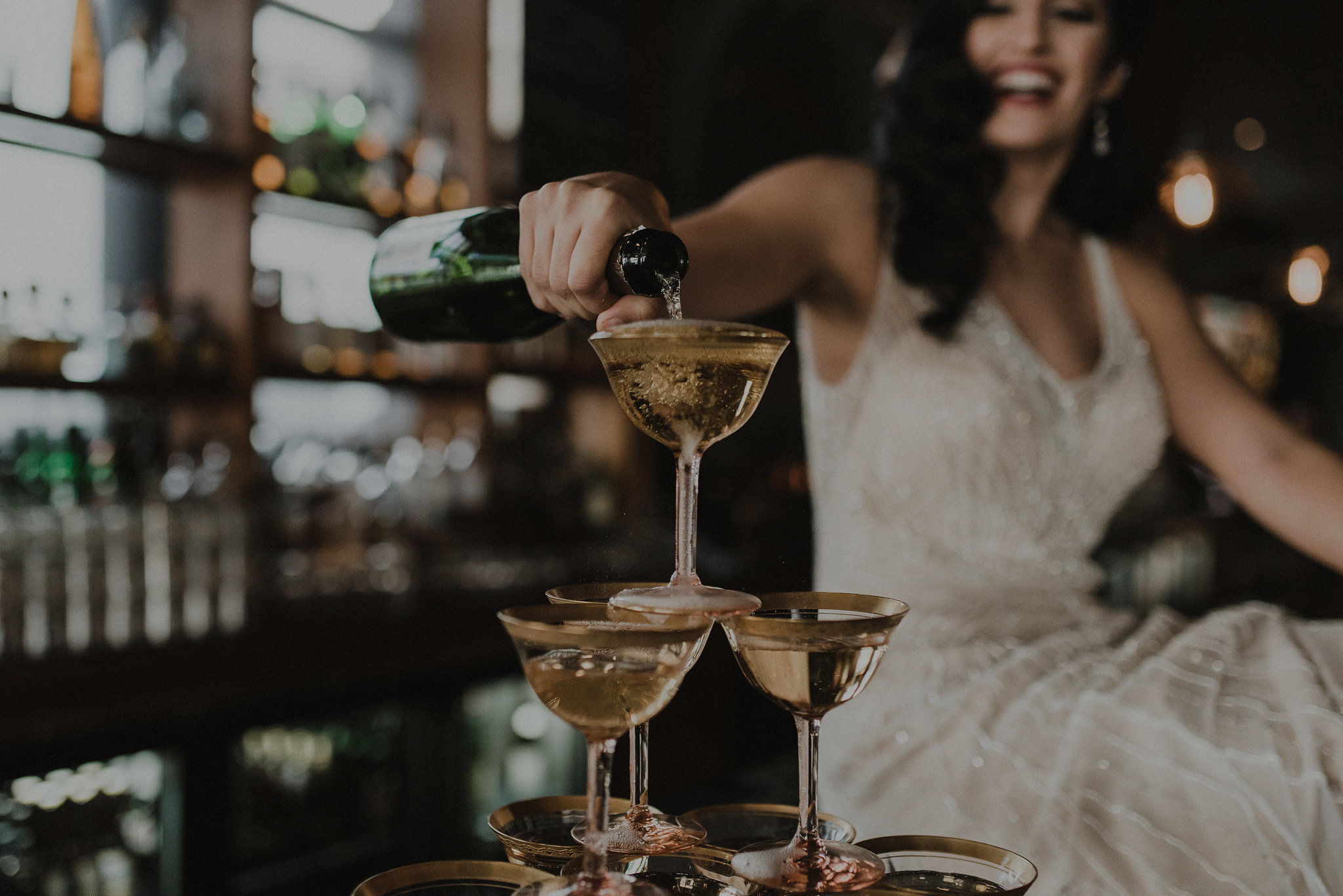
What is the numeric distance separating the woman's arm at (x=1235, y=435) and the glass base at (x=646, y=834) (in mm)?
1215

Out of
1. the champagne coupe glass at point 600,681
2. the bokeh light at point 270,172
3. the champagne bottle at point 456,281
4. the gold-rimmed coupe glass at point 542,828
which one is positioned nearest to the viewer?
the champagne coupe glass at point 600,681

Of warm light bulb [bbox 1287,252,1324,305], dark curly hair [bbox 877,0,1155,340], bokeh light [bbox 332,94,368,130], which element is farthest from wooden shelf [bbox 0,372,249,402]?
warm light bulb [bbox 1287,252,1324,305]

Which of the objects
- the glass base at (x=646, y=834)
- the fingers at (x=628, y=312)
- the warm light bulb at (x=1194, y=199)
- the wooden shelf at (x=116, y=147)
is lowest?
the glass base at (x=646, y=834)

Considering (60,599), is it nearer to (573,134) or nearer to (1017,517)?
(1017,517)

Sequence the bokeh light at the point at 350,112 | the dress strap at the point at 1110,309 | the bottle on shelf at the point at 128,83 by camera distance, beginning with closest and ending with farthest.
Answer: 1. the dress strap at the point at 1110,309
2. the bottle on shelf at the point at 128,83
3. the bokeh light at the point at 350,112

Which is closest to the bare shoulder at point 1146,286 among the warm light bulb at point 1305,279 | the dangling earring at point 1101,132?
the dangling earring at point 1101,132

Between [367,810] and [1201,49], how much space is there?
15.7 ft

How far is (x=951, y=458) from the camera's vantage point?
57.8 inches

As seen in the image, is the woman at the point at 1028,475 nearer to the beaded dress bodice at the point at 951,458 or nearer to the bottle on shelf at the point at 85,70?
the beaded dress bodice at the point at 951,458

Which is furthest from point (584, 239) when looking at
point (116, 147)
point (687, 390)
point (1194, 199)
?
point (1194, 199)

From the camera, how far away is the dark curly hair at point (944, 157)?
4.82 ft

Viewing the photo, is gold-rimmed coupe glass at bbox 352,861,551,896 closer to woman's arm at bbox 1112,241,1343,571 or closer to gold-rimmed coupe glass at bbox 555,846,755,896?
gold-rimmed coupe glass at bbox 555,846,755,896

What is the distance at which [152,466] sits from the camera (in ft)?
7.55

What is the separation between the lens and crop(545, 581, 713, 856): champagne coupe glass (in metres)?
0.57
